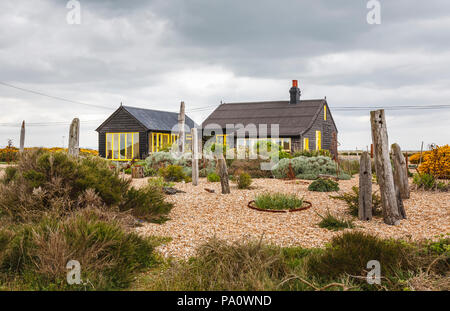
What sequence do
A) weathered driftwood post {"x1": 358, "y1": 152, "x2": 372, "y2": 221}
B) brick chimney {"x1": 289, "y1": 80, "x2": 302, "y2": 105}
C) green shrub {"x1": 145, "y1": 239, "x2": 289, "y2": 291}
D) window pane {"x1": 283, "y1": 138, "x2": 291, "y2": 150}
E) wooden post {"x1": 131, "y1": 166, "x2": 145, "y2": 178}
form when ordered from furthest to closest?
1. brick chimney {"x1": 289, "y1": 80, "x2": 302, "y2": 105}
2. window pane {"x1": 283, "y1": 138, "x2": 291, "y2": 150}
3. wooden post {"x1": 131, "y1": 166, "x2": 145, "y2": 178}
4. weathered driftwood post {"x1": 358, "y1": 152, "x2": 372, "y2": 221}
5. green shrub {"x1": 145, "y1": 239, "x2": 289, "y2": 291}

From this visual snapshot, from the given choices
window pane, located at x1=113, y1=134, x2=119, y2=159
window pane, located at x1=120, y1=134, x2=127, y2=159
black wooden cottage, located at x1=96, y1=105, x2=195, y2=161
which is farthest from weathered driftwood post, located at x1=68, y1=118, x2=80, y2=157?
window pane, located at x1=113, y1=134, x2=119, y2=159

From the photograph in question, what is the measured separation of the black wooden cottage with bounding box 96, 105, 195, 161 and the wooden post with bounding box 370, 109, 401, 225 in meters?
20.4

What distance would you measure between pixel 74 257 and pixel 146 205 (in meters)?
3.28

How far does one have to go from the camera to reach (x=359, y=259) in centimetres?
389

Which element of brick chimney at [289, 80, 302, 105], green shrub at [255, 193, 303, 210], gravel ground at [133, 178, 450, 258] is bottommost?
gravel ground at [133, 178, 450, 258]

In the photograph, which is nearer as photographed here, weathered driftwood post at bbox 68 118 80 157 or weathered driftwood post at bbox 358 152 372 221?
weathered driftwood post at bbox 358 152 372 221

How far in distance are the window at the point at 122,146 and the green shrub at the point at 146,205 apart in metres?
19.3

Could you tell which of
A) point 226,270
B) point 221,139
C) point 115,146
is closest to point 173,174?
point 226,270

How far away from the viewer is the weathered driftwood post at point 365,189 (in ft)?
22.6

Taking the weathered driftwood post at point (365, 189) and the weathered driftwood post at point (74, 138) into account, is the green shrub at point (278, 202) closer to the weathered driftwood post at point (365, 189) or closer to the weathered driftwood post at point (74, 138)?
the weathered driftwood post at point (365, 189)

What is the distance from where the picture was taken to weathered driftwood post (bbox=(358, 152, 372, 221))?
6.88 metres

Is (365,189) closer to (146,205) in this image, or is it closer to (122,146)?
(146,205)

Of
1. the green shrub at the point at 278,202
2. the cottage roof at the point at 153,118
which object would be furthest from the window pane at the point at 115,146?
the green shrub at the point at 278,202

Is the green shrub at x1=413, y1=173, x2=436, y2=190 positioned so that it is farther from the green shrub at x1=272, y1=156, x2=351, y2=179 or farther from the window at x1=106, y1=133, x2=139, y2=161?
the window at x1=106, y1=133, x2=139, y2=161
